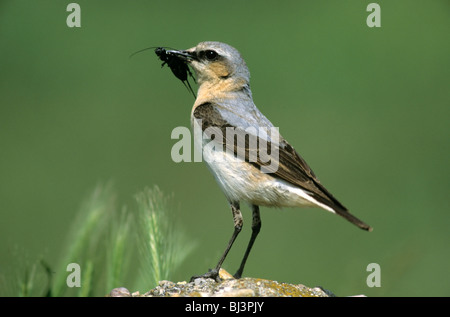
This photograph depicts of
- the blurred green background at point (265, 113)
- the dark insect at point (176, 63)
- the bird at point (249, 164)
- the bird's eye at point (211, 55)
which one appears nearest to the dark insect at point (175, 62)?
the dark insect at point (176, 63)

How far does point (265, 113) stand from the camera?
400 inches

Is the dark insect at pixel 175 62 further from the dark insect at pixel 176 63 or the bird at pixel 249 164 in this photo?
the bird at pixel 249 164

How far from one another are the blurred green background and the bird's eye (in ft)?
7.34

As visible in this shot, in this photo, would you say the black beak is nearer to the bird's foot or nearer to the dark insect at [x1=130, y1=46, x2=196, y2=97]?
the dark insect at [x1=130, y1=46, x2=196, y2=97]

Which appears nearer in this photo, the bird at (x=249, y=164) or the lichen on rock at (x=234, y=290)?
the lichen on rock at (x=234, y=290)

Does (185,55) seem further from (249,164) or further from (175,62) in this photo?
(249,164)

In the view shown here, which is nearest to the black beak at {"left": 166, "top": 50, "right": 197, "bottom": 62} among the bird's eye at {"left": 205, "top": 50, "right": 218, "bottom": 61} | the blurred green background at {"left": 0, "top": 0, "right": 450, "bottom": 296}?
the bird's eye at {"left": 205, "top": 50, "right": 218, "bottom": 61}

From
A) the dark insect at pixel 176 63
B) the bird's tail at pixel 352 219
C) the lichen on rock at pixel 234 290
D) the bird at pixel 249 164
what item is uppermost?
the dark insect at pixel 176 63

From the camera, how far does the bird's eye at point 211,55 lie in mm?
5840

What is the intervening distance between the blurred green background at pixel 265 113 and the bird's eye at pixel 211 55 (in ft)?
7.34

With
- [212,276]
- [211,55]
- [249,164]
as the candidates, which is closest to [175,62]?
[211,55]
